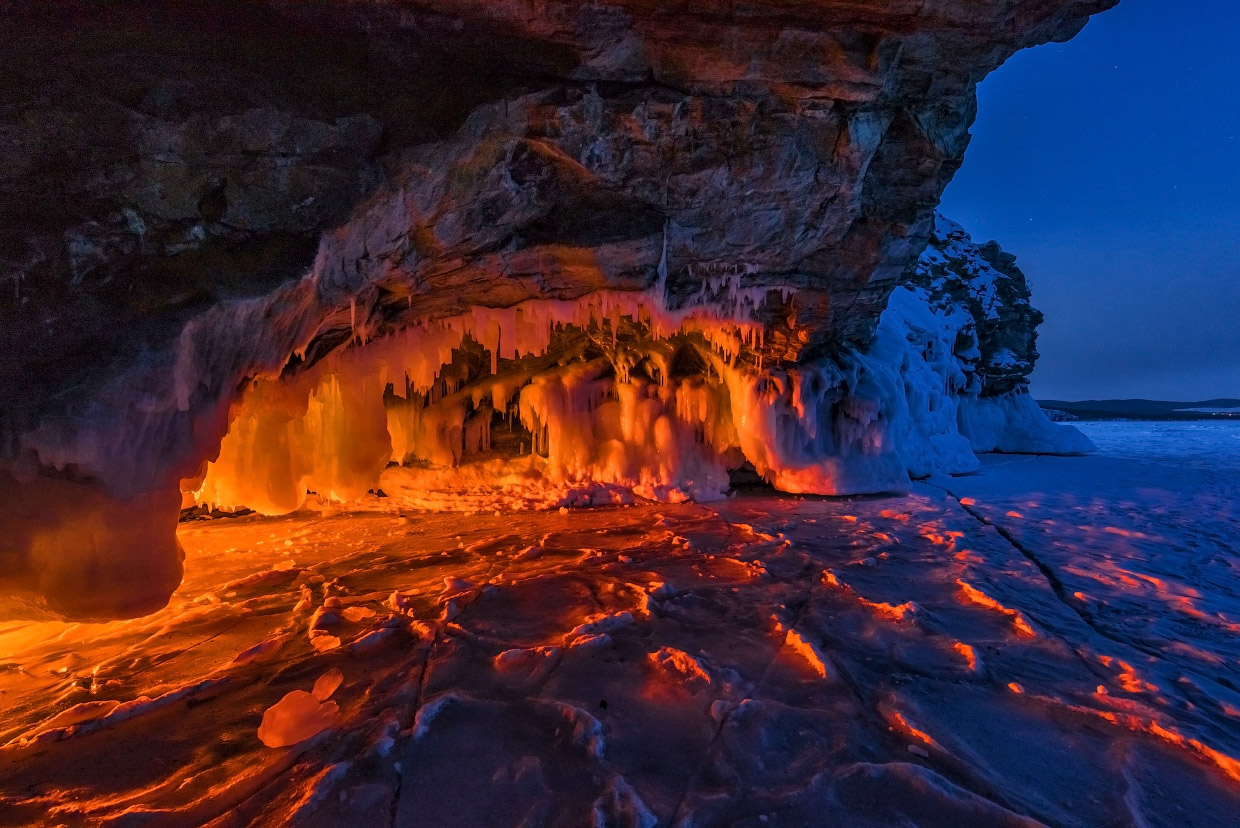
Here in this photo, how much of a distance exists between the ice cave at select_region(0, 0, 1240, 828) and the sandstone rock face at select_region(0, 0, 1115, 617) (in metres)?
0.03

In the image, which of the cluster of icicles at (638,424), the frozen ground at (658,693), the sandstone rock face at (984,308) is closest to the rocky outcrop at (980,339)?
the sandstone rock face at (984,308)

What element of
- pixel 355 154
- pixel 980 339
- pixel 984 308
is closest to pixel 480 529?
pixel 355 154

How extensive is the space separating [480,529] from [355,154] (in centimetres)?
495

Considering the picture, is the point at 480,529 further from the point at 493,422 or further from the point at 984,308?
the point at 984,308

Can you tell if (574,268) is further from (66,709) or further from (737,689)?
(66,709)

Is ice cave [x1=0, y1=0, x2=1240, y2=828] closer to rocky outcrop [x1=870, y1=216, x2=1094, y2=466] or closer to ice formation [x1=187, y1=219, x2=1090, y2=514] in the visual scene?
ice formation [x1=187, y1=219, x2=1090, y2=514]

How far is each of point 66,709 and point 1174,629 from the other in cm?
698

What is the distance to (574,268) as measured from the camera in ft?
20.3

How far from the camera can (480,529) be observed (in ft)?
24.3

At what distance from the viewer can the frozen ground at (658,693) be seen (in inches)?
84.3

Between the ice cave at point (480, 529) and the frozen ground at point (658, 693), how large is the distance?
0.08 ft

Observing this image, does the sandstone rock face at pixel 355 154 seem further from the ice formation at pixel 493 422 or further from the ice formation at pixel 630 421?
the ice formation at pixel 630 421

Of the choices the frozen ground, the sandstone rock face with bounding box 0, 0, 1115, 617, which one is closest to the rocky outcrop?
the frozen ground

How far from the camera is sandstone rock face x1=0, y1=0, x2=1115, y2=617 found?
10.7ft
